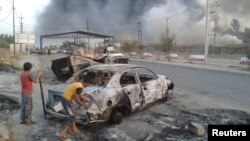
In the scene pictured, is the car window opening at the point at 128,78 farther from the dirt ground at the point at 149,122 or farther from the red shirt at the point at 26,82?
the red shirt at the point at 26,82

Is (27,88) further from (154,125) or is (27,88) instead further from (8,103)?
(8,103)

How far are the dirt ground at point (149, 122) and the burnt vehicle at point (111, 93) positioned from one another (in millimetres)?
292

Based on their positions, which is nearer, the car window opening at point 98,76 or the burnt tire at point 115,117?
the burnt tire at point 115,117

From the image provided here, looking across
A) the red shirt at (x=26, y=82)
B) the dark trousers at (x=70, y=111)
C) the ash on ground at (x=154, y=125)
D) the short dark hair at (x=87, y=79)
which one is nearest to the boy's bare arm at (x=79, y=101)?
the dark trousers at (x=70, y=111)

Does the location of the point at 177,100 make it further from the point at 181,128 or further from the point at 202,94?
the point at 181,128

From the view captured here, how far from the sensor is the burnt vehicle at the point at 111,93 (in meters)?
7.22

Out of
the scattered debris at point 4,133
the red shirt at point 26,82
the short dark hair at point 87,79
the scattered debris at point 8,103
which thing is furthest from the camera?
the scattered debris at point 8,103

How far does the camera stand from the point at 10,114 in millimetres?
9086

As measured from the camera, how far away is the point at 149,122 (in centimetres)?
809

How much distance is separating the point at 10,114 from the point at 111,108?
3.26 meters

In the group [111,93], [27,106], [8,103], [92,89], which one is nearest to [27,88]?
[27,106]

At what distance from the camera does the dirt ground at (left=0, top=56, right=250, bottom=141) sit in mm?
6883

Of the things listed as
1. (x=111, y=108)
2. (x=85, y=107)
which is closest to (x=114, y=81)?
(x=111, y=108)

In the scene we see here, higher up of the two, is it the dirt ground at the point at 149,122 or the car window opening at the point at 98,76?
the car window opening at the point at 98,76
